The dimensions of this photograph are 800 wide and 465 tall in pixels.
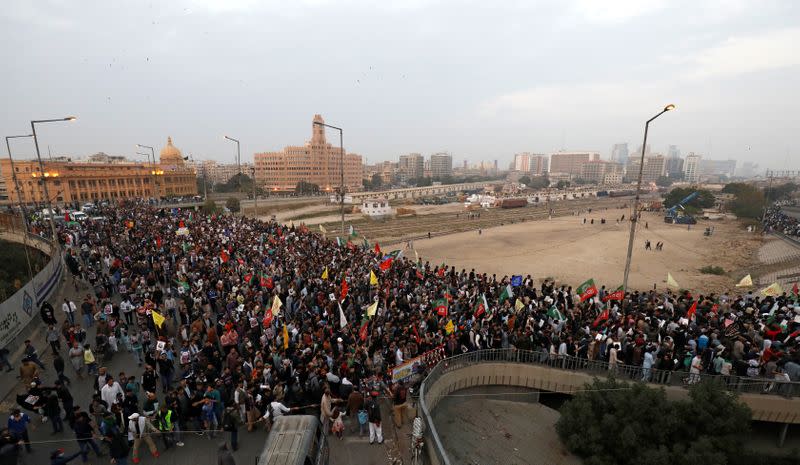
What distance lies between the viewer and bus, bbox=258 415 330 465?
5742mm

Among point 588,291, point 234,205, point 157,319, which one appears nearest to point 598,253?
point 588,291

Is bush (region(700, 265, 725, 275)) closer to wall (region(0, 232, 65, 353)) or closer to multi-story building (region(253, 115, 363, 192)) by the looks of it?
wall (region(0, 232, 65, 353))

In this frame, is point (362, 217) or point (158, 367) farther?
point (362, 217)

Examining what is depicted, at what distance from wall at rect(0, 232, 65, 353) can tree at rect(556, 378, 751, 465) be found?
16132mm

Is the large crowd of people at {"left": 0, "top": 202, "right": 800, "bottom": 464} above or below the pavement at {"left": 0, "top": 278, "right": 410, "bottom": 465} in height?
above

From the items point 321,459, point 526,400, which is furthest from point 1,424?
point 526,400

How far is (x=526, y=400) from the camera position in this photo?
12.4m

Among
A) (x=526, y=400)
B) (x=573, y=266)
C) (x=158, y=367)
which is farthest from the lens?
(x=573, y=266)

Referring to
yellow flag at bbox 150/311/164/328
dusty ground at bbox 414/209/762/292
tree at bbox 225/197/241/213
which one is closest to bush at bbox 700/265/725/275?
dusty ground at bbox 414/209/762/292

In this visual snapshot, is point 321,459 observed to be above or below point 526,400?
above

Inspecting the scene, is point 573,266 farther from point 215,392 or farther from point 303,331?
point 215,392

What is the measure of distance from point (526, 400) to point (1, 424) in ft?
44.3

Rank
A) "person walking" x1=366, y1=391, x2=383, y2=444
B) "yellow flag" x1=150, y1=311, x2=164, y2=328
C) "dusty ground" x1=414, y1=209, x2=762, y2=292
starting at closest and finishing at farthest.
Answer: "person walking" x1=366, y1=391, x2=383, y2=444 < "yellow flag" x1=150, y1=311, x2=164, y2=328 < "dusty ground" x1=414, y1=209, x2=762, y2=292

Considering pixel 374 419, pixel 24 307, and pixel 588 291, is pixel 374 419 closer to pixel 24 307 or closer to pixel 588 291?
pixel 588 291
